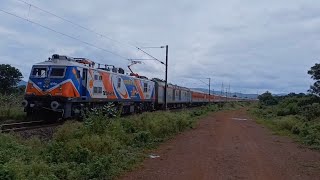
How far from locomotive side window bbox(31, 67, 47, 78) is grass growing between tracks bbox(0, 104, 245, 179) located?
274 inches

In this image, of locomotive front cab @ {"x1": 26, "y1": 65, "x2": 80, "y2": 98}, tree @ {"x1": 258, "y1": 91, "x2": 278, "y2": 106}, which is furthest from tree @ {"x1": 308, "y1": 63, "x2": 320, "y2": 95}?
locomotive front cab @ {"x1": 26, "y1": 65, "x2": 80, "y2": 98}

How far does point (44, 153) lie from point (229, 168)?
4747mm

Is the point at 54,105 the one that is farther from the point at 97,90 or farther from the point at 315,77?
the point at 315,77

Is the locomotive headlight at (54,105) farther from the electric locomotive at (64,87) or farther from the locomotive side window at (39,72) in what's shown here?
the locomotive side window at (39,72)

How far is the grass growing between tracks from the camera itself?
814 cm

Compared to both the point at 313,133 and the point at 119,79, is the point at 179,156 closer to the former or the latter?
the point at 313,133

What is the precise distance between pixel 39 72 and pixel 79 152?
1257 centimetres

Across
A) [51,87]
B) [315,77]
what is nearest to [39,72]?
[51,87]

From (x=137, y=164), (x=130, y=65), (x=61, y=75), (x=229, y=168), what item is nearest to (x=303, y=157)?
(x=229, y=168)

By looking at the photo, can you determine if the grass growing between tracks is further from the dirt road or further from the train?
the train

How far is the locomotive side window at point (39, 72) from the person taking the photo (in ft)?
71.1

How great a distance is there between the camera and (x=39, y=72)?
21.8 m

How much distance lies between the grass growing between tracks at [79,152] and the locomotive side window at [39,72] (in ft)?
22.8

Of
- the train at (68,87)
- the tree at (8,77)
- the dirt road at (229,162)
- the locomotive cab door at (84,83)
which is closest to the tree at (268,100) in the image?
the tree at (8,77)
